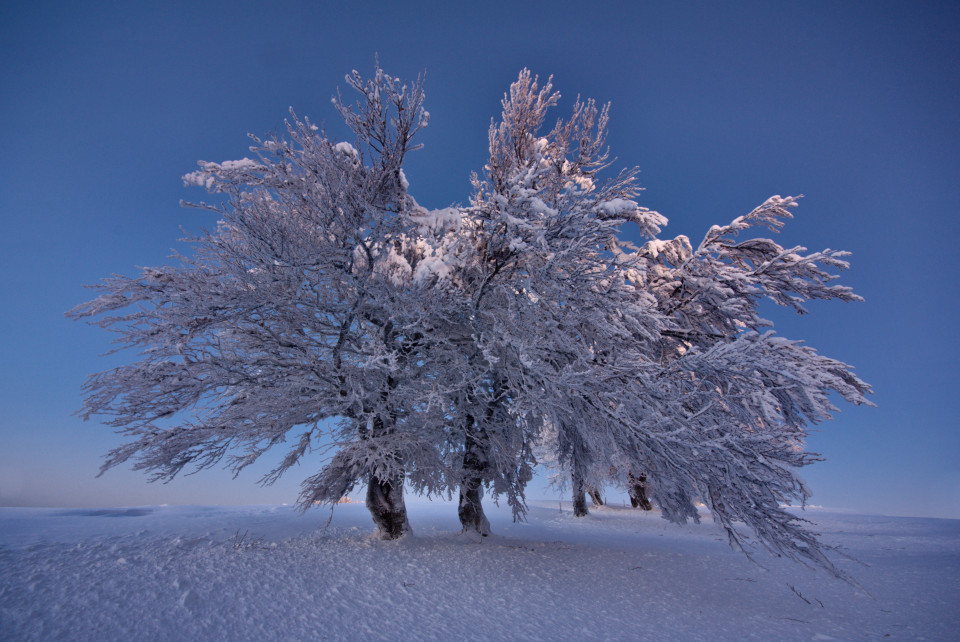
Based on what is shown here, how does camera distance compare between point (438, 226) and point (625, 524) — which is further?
point (625, 524)

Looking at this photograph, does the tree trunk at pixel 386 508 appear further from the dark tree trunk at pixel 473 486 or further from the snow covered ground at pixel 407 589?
the dark tree trunk at pixel 473 486

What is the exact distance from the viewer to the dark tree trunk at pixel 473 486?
26.3 ft

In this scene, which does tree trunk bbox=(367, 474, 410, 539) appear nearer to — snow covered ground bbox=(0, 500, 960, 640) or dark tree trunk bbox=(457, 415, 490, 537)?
snow covered ground bbox=(0, 500, 960, 640)

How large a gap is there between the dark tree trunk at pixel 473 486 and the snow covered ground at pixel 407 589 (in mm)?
388

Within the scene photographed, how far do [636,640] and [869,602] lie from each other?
3878mm

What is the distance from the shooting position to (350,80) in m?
6.70

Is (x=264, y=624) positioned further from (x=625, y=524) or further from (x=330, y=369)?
(x=625, y=524)

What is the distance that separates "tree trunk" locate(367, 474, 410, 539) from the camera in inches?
291

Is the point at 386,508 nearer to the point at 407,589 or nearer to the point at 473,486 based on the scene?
the point at 473,486

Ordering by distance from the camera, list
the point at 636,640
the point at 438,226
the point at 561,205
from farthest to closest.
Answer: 1. the point at 438,226
2. the point at 561,205
3. the point at 636,640

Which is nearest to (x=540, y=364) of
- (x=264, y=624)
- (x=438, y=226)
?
(x=438, y=226)

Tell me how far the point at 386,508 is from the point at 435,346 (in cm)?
297

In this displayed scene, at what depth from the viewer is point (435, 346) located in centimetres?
734

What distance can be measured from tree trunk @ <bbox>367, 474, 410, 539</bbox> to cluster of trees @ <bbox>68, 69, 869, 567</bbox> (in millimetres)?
36
